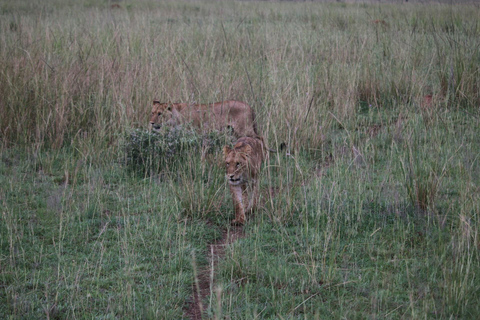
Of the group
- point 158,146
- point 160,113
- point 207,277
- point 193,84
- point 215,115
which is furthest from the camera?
point 193,84

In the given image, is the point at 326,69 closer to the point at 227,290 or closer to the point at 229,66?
the point at 229,66

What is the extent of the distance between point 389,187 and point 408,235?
0.75 meters

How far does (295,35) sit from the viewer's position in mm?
10016

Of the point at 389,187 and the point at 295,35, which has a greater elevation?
the point at 295,35

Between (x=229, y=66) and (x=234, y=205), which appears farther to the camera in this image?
(x=229, y=66)

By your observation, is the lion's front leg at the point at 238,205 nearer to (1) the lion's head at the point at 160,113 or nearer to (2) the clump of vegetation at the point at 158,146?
(2) the clump of vegetation at the point at 158,146

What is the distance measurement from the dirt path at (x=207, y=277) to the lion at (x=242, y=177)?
0.17 metres

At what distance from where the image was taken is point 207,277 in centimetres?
339

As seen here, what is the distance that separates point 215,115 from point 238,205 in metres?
1.91

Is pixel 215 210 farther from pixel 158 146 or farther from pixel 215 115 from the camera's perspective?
pixel 215 115

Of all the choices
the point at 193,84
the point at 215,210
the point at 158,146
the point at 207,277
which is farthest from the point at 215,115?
the point at 207,277

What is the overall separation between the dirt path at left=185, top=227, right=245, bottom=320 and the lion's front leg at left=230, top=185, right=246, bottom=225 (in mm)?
64

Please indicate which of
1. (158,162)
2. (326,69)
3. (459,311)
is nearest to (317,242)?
(459,311)

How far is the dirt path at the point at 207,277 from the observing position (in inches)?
114
